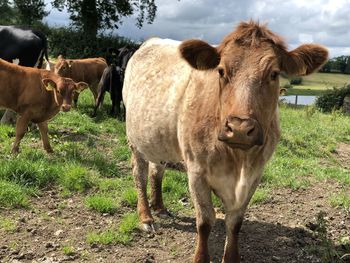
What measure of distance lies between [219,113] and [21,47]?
899cm

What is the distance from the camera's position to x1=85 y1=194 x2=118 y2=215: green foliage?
18.9 feet

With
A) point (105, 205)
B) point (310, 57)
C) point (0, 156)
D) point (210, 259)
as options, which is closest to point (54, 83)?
point (0, 156)

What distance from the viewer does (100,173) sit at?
7.06 metres

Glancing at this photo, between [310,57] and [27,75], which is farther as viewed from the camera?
[27,75]

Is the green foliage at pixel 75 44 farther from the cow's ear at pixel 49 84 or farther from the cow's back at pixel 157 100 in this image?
the cow's back at pixel 157 100

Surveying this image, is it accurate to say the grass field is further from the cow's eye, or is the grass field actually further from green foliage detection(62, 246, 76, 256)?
the cow's eye

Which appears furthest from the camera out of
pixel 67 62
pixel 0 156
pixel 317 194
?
pixel 67 62

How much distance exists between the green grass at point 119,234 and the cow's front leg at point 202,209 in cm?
101

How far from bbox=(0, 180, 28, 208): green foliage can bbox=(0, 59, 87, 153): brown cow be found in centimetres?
226

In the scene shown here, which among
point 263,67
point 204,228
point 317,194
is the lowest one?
point 317,194

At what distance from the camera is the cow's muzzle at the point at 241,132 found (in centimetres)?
311

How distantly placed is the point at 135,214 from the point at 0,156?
3.12 metres

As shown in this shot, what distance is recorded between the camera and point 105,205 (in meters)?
5.77

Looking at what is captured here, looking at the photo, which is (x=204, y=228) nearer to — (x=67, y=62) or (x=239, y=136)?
(x=239, y=136)
